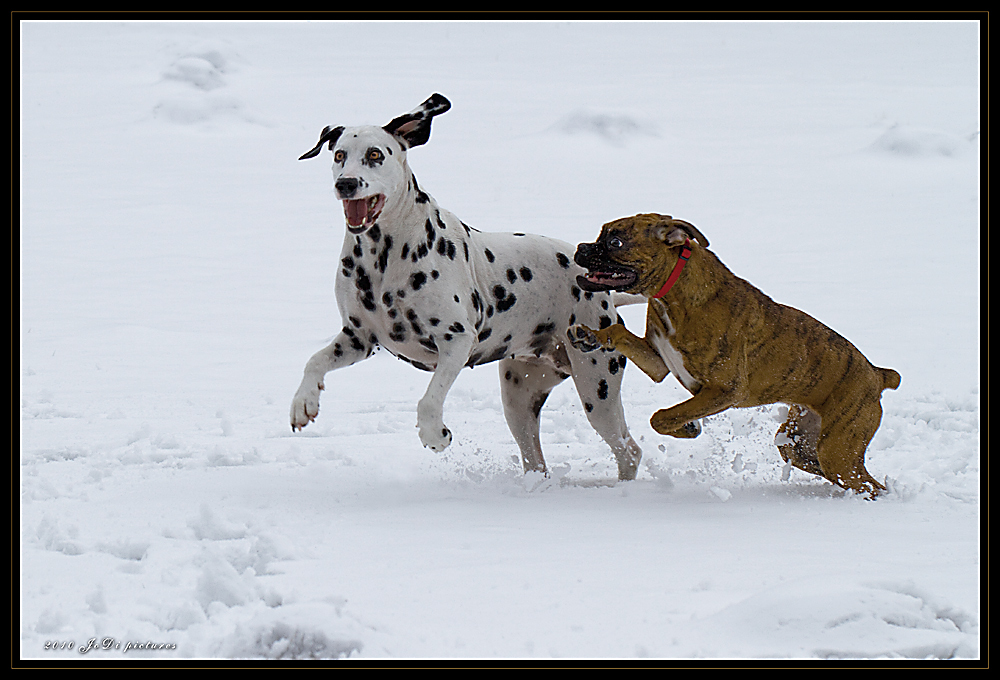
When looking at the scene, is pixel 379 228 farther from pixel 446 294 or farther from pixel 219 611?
pixel 219 611

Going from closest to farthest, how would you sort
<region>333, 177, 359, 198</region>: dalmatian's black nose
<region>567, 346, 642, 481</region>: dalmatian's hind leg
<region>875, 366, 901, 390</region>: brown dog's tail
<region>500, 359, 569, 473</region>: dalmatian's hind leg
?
<region>333, 177, 359, 198</region>: dalmatian's black nose
<region>875, 366, 901, 390</region>: brown dog's tail
<region>567, 346, 642, 481</region>: dalmatian's hind leg
<region>500, 359, 569, 473</region>: dalmatian's hind leg

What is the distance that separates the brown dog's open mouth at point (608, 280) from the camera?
4750 mm

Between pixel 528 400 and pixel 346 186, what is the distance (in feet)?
5.75

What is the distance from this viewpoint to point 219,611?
3.17 metres

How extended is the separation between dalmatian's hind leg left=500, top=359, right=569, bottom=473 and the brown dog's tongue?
152 cm

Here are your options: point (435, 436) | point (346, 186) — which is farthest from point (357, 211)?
point (435, 436)

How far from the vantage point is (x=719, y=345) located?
4.80 metres

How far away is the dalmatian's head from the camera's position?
15.4 ft


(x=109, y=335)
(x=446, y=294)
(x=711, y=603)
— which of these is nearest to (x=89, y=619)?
(x=711, y=603)

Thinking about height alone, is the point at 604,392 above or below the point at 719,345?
below

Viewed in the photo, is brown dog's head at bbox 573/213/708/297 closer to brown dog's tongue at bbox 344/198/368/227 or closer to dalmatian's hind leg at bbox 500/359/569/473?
brown dog's tongue at bbox 344/198/368/227

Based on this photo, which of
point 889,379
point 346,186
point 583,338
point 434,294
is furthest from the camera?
point 889,379

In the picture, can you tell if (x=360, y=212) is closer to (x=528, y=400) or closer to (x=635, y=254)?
(x=635, y=254)

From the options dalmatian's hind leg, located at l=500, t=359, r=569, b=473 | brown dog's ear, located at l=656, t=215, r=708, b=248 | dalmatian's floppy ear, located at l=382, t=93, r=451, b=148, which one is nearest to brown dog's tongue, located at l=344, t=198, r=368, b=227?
dalmatian's floppy ear, located at l=382, t=93, r=451, b=148
